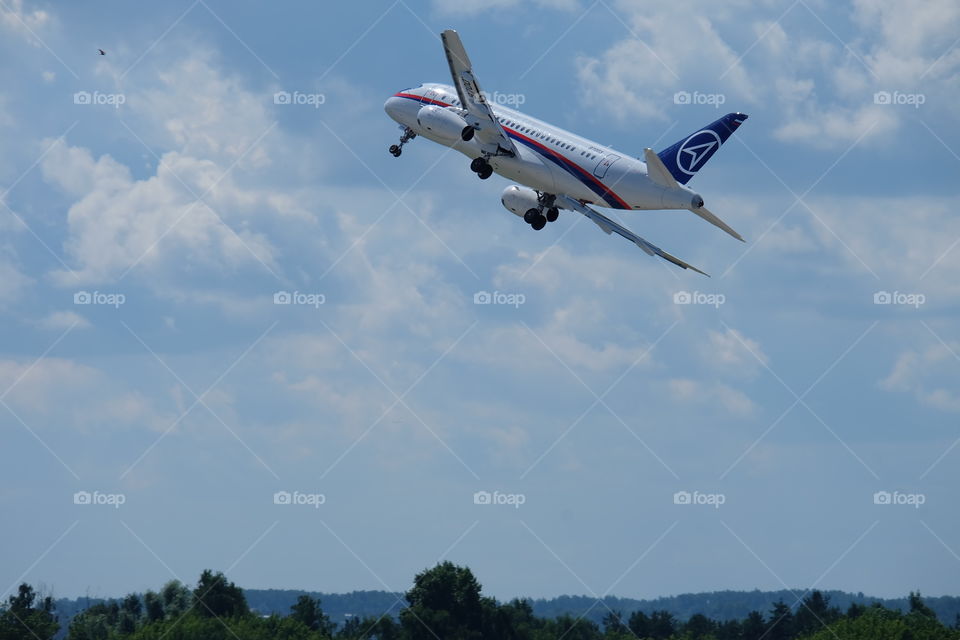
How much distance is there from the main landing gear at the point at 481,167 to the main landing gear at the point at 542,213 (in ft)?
13.5

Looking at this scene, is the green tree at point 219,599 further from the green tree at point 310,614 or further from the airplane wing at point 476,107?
the airplane wing at point 476,107

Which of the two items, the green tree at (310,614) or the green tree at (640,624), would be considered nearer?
the green tree at (310,614)

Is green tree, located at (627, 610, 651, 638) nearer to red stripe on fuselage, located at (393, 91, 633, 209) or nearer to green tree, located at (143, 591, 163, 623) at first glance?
green tree, located at (143, 591, 163, 623)

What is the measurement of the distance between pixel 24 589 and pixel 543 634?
55228 mm

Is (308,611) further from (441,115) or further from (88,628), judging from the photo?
(441,115)

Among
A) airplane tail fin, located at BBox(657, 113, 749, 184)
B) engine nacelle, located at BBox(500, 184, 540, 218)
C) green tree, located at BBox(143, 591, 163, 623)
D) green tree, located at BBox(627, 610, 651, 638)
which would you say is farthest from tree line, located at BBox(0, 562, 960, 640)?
airplane tail fin, located at BBox(657, 113, 749, 184)

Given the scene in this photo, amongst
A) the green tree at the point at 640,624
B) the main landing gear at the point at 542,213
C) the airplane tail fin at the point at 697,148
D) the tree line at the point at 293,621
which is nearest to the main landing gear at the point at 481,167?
the main landing gear at the point at 542,213

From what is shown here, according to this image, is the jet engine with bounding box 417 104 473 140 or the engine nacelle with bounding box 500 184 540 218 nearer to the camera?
the jet engine with bounding box 417 104 473 140

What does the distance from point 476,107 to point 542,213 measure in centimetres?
864

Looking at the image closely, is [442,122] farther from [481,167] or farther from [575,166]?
[575,166]

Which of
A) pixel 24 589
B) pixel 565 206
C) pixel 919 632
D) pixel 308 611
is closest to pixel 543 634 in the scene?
pixel 308 611

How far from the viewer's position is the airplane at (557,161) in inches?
3319

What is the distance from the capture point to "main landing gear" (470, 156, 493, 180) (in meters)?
90.4

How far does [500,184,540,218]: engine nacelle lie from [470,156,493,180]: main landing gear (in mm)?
4429
